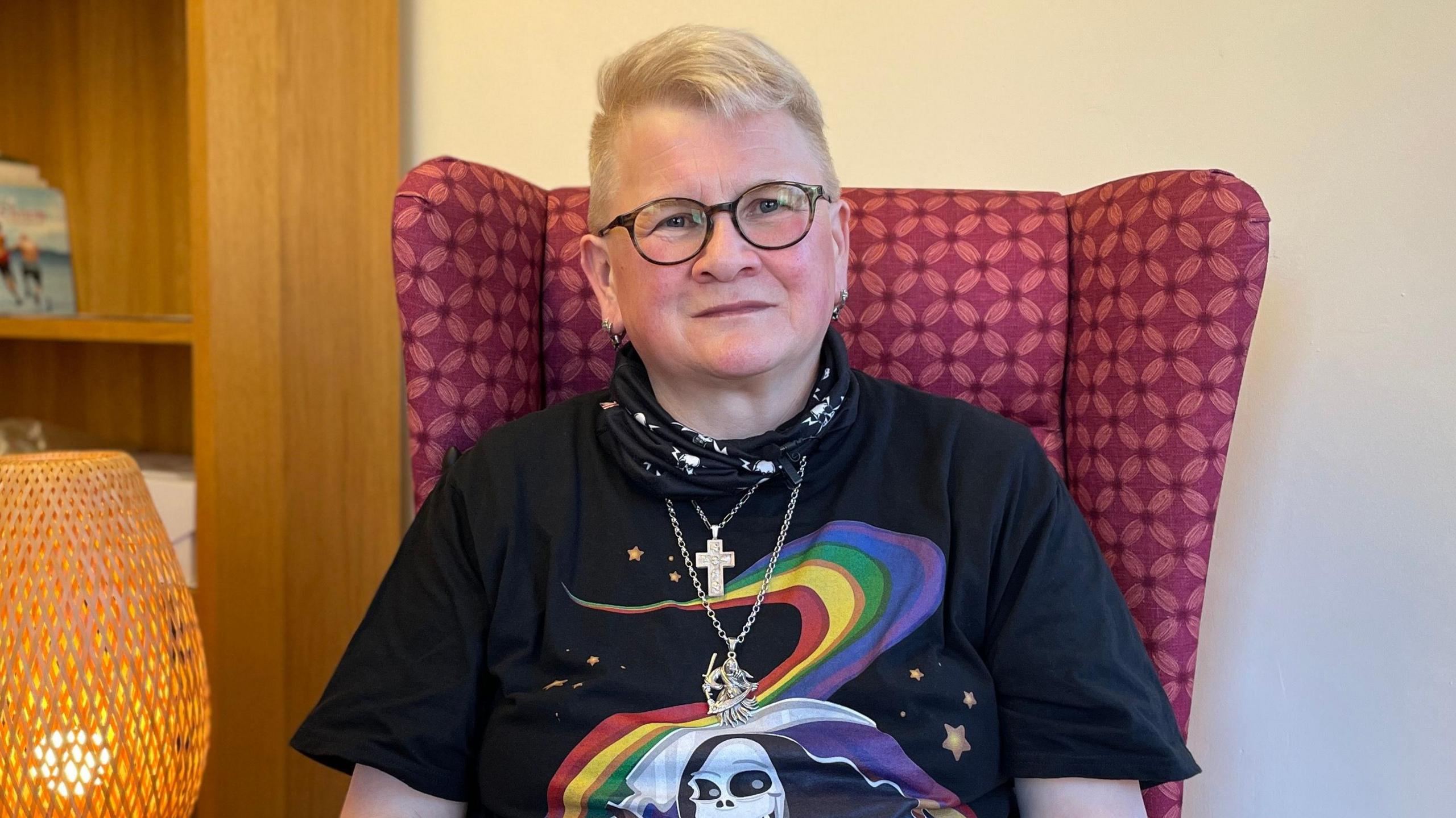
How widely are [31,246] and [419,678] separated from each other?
136cm

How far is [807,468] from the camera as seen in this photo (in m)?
1.14

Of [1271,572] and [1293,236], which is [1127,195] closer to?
[1293,236]

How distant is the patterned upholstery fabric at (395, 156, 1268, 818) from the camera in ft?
3.95

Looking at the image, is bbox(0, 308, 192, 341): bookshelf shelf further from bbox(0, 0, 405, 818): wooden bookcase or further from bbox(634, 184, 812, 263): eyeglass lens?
bbox(634, 184, 812, 263): eyeglass lens

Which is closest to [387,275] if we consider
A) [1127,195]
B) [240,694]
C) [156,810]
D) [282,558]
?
[282,558]

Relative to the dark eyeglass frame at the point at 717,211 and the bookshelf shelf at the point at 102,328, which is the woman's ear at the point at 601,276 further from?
the bookshelf shelf at the point at 102,328

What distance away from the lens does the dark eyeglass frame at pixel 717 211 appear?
3.62 feet

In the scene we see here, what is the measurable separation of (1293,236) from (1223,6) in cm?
36

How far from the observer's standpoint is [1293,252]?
1526 millimetres

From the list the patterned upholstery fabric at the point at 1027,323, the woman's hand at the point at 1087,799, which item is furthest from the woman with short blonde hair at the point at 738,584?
the patterned upholstery fabric at the point at 1027,323

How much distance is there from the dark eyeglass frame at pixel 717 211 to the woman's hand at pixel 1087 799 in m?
0.61

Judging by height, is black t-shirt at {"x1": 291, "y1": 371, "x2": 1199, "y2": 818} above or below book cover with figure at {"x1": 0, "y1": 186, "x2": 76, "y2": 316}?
below

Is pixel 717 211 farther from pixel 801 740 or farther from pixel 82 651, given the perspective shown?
pixel 82 651

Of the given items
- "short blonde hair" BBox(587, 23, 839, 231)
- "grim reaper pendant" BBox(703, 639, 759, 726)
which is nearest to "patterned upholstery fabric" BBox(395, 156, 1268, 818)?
"short blonde hair" BBox(587, 23, 839, 231)
